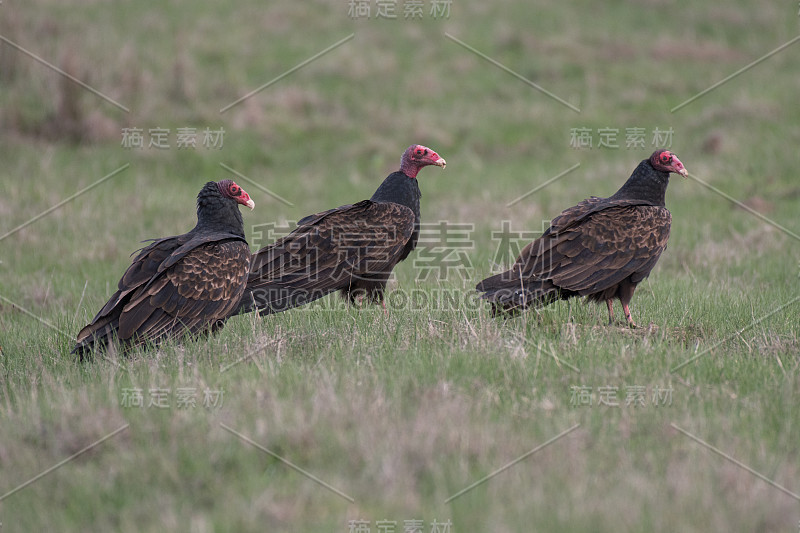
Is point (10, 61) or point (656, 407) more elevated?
point (10, 61)

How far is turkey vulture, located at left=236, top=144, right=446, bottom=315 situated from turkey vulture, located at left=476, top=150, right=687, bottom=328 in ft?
3.48

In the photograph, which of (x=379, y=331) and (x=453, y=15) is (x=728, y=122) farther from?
(x=379, y=331)

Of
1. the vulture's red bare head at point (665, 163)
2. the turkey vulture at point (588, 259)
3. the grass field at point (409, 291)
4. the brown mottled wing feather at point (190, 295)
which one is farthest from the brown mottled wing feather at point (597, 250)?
the brown mottled wing feather at point (190, 295)

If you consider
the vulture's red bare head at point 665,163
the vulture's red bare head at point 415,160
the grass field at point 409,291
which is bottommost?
the grass field at point 409,291

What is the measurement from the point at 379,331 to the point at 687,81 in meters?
12.4

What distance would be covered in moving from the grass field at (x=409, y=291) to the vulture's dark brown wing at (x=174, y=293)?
224mm

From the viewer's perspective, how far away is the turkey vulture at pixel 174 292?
5.13m

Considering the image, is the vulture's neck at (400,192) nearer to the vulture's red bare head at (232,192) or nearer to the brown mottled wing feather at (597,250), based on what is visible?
the vulture's red bare head at (232,192)

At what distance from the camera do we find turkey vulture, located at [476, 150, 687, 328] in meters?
5.55

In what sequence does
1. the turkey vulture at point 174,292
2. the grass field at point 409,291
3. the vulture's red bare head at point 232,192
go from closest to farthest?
the grass field at point 409,291
the turkey vulture at point 174,292
the vulture's red bare head at point 232,192

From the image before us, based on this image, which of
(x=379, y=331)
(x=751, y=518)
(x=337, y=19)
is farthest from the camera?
(x=337, y=19)

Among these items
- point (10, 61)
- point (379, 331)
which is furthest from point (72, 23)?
point (379, 331)

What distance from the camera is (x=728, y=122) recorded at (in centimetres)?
1355

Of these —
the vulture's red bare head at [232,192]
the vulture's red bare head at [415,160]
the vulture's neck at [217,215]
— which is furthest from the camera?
the vulture's red bare head at [415,160]
